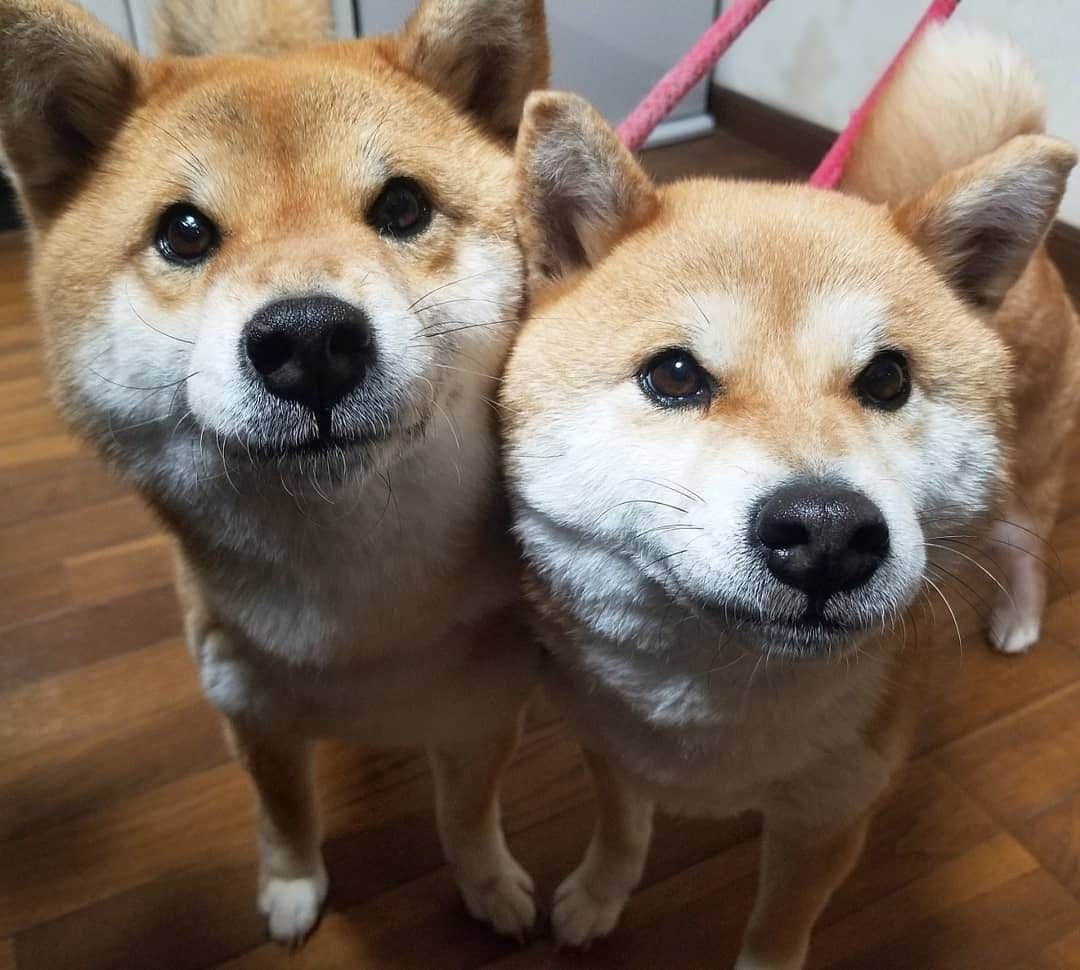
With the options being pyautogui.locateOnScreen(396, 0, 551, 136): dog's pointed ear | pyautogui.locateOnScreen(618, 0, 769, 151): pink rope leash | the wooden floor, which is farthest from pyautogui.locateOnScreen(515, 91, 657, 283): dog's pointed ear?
the wooden floor

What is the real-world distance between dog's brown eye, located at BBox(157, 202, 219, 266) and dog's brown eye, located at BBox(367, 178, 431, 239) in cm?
13

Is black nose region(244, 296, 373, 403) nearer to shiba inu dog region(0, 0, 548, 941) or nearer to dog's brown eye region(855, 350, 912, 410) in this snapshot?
shiba inu dog region(0, 0, 548, 941)

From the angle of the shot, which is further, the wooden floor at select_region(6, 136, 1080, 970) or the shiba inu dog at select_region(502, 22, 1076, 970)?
the wooden floor at select_region(6, 136, 1080, 970)

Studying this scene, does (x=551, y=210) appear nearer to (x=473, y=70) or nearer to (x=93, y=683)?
(x=473, y=70)

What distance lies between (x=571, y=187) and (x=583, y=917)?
2.59 feet

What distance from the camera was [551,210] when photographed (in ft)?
2.56

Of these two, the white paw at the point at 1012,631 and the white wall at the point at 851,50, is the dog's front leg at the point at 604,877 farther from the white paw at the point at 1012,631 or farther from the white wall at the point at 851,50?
the white wall at the point at 851,50

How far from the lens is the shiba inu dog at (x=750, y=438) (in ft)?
2.05

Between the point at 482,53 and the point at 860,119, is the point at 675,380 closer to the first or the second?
the point at 482,53

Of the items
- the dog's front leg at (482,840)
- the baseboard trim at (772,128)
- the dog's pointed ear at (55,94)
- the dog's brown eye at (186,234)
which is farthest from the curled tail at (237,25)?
the baseboard trim at (772,128)

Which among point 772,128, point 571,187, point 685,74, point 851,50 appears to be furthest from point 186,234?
point 772,128

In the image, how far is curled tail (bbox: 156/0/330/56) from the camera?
4.10 ft

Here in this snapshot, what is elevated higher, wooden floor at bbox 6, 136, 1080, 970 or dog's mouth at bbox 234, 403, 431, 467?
dog's mouth at bbox 234, 403, 431, 467

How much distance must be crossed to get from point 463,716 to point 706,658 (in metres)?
0.30
